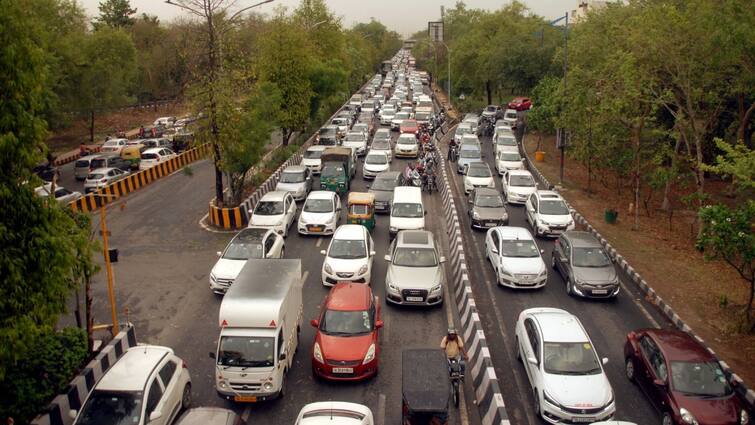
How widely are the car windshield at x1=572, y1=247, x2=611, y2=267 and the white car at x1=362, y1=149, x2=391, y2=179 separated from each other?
16.1 m

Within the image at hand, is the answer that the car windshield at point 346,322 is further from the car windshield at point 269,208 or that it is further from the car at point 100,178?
the car at point 100,178

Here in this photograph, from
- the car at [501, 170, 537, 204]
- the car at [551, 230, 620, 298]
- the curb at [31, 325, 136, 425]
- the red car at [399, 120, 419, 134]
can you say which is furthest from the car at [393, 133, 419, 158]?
the curb at [31, 325, 136, 425]

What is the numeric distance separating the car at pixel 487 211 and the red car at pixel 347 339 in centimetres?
1092

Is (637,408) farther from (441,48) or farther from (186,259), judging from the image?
(441,48)

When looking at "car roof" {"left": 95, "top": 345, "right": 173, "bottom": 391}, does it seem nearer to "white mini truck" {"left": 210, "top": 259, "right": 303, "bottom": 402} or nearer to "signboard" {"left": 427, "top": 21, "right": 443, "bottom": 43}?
"white mini truck" {"left": 210, "top": 259, "right": 303, "bottom": 402}

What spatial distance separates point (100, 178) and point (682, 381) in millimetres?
29431

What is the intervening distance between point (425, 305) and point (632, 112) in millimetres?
16800

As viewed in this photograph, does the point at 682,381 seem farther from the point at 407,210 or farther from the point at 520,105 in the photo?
the point at 520,105

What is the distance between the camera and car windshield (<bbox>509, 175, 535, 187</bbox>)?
29828 mm

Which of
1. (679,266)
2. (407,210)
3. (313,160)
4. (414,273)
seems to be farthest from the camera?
(313,160)

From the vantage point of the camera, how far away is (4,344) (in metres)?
8.48

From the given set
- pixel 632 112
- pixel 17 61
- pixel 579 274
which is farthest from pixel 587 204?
pixel 17 61

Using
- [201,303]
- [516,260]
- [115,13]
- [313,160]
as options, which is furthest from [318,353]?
[115,13]

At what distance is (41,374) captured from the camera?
12172 millimetres
